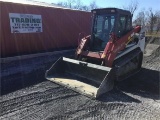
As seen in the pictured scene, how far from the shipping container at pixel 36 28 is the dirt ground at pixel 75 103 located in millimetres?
3652

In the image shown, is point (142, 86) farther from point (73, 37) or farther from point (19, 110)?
point (73, 37)

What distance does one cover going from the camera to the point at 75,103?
198 inches

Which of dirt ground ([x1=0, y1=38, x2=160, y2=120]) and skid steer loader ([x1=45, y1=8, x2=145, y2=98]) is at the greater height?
skid steer loader ([x1=45, y1=8, x2=145, y2=98])

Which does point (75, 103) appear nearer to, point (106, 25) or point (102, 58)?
point (102, 58)

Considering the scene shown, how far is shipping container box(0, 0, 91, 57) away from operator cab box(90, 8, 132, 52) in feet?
15.3

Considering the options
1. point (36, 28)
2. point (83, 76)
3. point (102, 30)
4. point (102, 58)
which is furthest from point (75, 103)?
point (36, 28)

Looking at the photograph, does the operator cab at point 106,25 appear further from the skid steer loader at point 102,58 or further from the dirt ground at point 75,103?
the dirt ground at point 75,103

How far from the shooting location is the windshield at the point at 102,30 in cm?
670

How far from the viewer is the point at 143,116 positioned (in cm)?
455

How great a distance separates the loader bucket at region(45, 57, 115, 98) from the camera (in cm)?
551

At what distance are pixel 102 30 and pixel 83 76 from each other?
175 centimetres

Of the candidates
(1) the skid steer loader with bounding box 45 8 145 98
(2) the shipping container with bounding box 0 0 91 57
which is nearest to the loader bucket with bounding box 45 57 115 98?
(1) the skid steer loader with bounding box 45 8 145 98

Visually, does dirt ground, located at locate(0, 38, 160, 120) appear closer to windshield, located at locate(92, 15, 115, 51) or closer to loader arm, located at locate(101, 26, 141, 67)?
loader arm, located at locate(101, 26, 141, 67)

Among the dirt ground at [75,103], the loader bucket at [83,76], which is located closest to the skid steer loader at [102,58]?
the loader bucket at [83,76]
